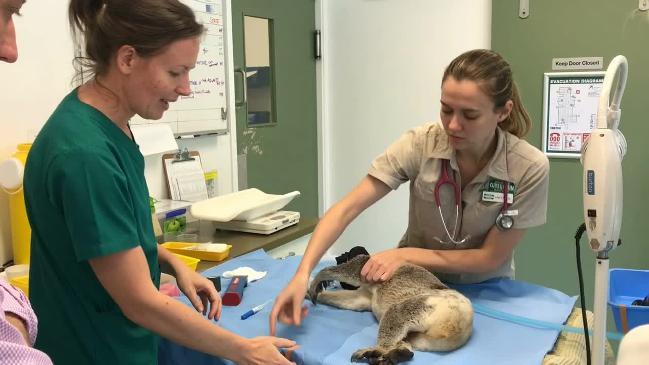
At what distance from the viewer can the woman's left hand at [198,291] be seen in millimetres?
1309

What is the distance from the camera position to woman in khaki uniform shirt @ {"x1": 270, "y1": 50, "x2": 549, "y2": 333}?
1513 millimetres

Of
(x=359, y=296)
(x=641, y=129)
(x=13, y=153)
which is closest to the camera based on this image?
(x=359, y=296)

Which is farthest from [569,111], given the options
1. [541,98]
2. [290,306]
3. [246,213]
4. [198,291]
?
[198,291]

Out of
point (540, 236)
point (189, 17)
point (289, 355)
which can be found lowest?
point (540, 236)

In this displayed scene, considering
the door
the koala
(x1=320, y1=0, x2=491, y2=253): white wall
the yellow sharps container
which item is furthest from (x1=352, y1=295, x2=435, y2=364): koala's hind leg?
(x1=320, y1=0, x2=491, y2=253): white wall

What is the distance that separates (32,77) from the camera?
190cm

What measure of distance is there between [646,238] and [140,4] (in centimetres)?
266

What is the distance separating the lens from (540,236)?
2.98 m

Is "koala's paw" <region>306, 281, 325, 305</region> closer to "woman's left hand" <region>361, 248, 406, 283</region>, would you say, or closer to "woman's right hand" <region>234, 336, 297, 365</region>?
"woman's left hand" <region>361, 248, 406, 283</region>

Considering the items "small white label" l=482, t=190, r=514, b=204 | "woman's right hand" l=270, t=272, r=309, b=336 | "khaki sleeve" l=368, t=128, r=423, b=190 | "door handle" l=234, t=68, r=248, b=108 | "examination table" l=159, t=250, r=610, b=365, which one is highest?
"door handle" l=234, t=68, r=248, b=108

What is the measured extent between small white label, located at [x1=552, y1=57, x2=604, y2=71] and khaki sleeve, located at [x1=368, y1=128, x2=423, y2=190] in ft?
5.15

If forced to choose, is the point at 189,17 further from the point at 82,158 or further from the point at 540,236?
the point at 540,236

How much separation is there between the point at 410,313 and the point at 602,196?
490mm

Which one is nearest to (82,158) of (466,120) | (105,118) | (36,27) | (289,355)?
(105,118)
